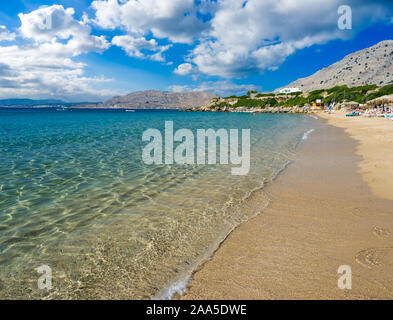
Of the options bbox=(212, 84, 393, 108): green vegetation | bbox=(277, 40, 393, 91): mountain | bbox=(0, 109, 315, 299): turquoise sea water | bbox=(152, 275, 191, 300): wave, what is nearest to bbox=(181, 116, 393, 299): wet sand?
bbox=(152, 275, 191, 300): wave

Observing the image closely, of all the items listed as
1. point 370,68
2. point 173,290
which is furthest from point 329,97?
point 173,290

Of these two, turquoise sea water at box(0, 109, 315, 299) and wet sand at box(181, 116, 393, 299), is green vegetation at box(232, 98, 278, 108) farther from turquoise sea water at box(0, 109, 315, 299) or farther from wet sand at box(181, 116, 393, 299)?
wet sand at box(181, 116, 393, 299)

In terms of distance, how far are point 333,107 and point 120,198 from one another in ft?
309

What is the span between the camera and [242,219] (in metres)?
5.64

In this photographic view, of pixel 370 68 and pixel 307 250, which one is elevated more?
pixel 370 68

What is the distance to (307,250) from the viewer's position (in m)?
4.15

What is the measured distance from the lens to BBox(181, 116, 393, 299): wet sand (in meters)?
3.22

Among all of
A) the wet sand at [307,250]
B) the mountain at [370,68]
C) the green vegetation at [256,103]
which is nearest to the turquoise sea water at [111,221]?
the wet sand at [307,250]

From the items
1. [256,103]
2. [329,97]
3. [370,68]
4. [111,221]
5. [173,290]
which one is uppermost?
[370,68]

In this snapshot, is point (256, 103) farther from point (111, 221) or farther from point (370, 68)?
point (111, 221)

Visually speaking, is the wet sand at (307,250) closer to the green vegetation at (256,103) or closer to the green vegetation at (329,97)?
the green vegetation at (329,97)
